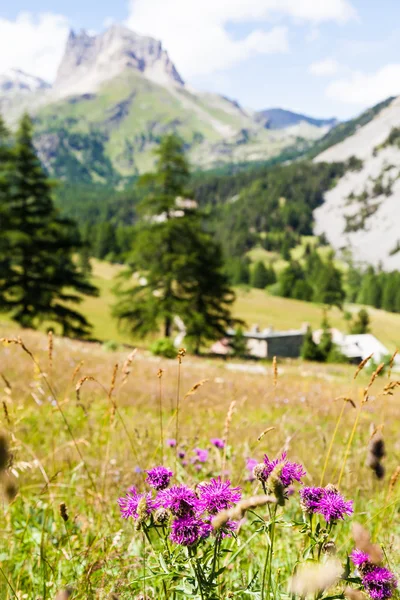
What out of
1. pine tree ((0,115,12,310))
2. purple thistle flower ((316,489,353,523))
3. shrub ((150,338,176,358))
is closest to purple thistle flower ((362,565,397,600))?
purple thistle flower ((316,489,353,523))

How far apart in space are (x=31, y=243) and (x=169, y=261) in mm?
8276

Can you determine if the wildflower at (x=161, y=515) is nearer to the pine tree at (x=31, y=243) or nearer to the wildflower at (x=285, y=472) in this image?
the wildflower at (x=285, y=472)

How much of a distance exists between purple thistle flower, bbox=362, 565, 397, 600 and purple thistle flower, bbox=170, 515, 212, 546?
17.0 inches

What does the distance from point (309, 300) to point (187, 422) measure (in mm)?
123116

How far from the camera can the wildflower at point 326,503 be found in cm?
128

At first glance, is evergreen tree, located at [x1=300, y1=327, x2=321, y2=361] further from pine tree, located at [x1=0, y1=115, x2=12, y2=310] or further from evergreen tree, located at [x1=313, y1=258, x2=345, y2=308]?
evergreen tree, located at [x1=313, y1=258, x2=345, y2=308]

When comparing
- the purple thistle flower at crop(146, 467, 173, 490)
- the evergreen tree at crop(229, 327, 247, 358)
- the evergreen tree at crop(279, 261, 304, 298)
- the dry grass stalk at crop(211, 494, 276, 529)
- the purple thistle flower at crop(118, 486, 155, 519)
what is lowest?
the evergreen tree at crop(229, 327, 247, 358)

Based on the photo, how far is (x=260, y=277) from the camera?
142750 mm

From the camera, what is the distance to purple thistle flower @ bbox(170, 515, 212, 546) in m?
1.17

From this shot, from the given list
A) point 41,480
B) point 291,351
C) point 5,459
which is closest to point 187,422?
point 41,480

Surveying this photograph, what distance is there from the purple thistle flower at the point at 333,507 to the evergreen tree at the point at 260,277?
465 ft

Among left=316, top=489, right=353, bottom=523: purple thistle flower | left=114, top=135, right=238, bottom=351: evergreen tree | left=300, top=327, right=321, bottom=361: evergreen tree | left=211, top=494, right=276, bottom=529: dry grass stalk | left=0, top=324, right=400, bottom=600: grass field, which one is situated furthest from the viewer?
left=300, top=327, right=321, bottom=361: evergreen tree

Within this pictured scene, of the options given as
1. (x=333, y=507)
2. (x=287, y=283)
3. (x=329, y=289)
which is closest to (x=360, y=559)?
(x=333, y=507)

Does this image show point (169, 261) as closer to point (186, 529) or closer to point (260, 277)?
point (186, 529)
